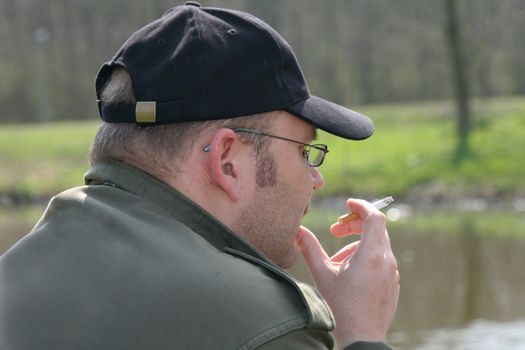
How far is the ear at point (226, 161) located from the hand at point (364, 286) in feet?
0.86

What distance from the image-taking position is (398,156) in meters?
22.2

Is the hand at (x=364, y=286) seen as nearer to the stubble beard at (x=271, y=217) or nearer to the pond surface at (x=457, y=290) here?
the stubble beard at (x=271, y=217)

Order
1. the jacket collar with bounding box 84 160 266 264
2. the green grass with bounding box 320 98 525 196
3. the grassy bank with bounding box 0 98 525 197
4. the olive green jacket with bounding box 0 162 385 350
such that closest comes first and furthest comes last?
the olive green jacket with bounding box 0 162 385 350 < the jacket collar with bounding box 84 160 266 264 < the green grass with bounding box 320 98 525 196 < the grassy bank with bounding box 0 98 525 197

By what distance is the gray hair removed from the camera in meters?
2.08

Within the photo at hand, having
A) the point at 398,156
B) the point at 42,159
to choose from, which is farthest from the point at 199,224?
the point at 42,159

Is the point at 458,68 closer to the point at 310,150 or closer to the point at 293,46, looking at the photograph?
the point at 293,46

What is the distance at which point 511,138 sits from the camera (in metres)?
22.4

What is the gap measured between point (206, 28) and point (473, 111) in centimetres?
2285

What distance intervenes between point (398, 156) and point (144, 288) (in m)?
20.7

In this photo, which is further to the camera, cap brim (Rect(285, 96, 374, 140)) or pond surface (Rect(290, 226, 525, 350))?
pond surface (Rect(290, 226, 525, 350))

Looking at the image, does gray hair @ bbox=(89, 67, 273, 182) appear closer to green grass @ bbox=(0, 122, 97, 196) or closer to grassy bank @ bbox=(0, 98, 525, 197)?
grassy bank @ bbox=(0, 98, 525, 197)

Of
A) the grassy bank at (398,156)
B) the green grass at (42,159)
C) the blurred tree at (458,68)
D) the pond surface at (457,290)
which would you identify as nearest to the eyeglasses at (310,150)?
the pond surface at (457,290)

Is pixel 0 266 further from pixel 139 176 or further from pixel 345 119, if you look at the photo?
pixel 345 119

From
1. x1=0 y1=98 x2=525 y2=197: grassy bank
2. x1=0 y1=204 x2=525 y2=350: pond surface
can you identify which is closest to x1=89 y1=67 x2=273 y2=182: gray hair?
x1=0 y1=204 x2=525 y2=350: pond surface
